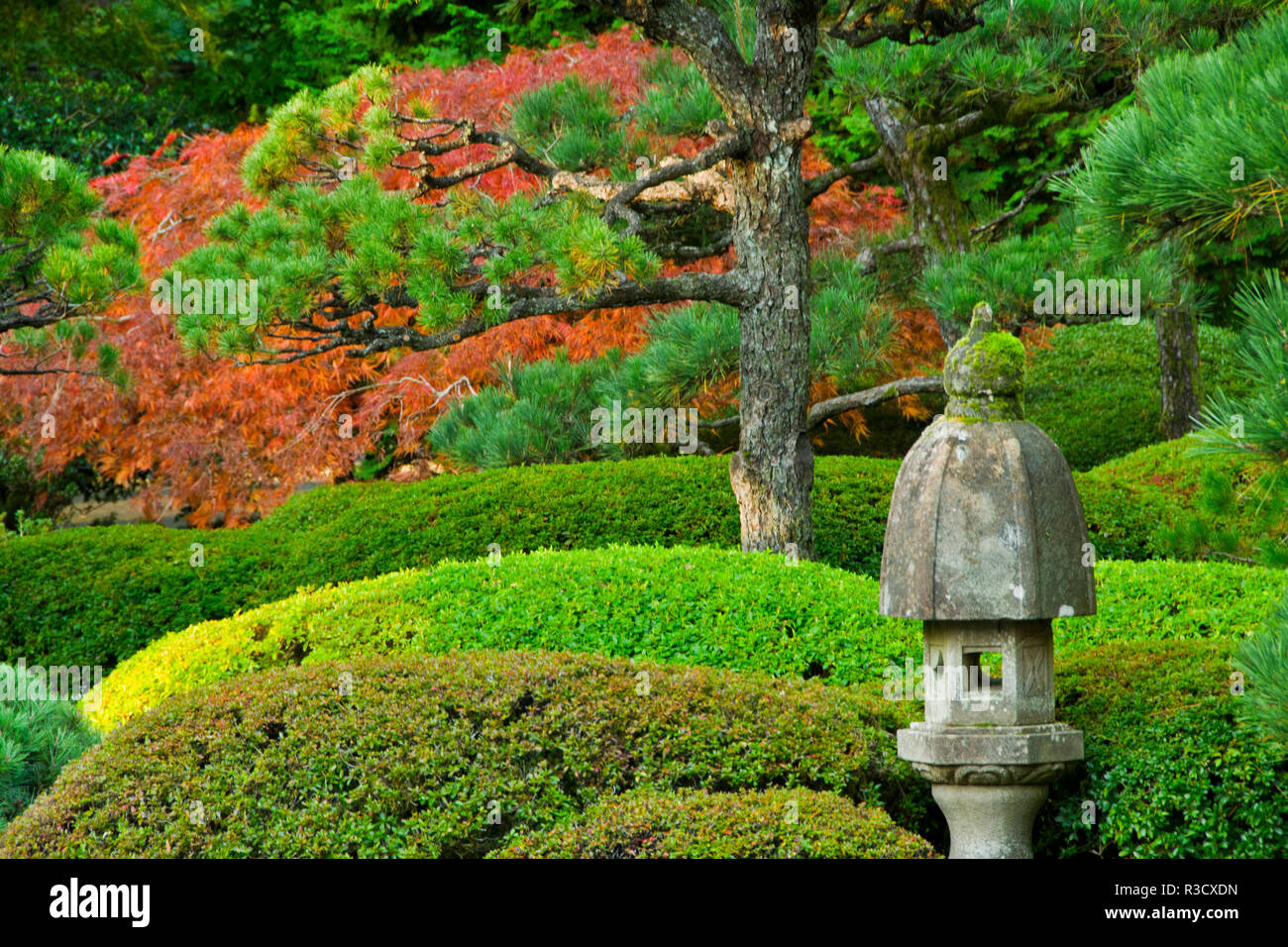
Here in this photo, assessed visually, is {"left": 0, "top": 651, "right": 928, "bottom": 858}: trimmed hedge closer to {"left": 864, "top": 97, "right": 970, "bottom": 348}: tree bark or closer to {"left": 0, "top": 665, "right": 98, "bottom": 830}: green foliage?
{"left": 0, "top": 665, "right": 98, "bottom": 830}: green foliage

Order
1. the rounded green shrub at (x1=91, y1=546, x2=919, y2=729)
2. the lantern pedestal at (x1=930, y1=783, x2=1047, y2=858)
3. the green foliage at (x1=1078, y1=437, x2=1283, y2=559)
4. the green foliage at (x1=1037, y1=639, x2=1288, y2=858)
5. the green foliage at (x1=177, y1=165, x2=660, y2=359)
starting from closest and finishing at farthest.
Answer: the green foliage at (x1=1037, y1=639, x2=1288, y2=858), the lantern pedestal at (x1=930, y1=783, x2=1047, y2=858), the rounded green shrub at (x1=91, y1=546, x2=919, y2=729), the green foliage at (x1=177, y1=165, x2=660, y2=359), the green foliage at (x1=1078, y1=437, x2=1283, y2=559)

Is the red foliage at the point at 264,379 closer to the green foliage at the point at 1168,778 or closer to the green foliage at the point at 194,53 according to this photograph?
the green foliage at the point at 194,53

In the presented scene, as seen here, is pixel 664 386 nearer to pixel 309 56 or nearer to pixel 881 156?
pixel 881 156

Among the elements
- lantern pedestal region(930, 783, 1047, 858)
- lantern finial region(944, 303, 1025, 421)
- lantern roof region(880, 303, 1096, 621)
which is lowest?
lantern pedestal region(930, 783, 1047, 858)

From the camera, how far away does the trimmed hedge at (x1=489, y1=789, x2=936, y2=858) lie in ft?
10.7

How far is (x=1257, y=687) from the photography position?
300 centimetres

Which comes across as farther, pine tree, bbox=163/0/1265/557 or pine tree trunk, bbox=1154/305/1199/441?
pine tree trunk, bbox=1154/305/1199/441

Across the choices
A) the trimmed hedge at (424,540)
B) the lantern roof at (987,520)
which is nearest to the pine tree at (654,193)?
the trimmed hedge at (424,540)

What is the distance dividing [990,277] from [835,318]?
104cm

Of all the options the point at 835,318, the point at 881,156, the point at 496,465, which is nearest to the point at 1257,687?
the point at 835,318

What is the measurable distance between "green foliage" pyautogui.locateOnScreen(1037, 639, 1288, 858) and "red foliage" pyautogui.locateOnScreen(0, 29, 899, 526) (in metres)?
5.67

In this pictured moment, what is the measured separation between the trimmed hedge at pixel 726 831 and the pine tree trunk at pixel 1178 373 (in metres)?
8.38

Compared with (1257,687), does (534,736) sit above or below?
below

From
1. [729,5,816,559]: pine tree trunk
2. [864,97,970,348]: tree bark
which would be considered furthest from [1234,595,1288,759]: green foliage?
[864,97,970,348]: tree bark
